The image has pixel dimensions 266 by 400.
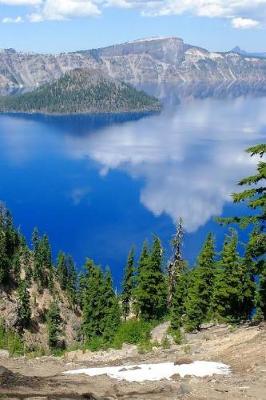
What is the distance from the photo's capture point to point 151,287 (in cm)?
6812

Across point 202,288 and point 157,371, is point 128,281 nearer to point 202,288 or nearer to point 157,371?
point 202,288

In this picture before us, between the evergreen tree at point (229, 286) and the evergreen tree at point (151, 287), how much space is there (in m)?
14.1

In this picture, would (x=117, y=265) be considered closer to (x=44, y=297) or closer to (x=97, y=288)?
(x=44, y=297)

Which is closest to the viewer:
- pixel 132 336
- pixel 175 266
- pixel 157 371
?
pixel 157 371

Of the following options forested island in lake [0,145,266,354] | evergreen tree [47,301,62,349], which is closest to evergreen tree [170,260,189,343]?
forested island in lake [0,145,266,354]

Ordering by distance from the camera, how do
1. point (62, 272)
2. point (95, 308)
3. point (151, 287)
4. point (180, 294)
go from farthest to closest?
point (62, 272)
point (95, 308)
point (151, 287)
point (180, 294)

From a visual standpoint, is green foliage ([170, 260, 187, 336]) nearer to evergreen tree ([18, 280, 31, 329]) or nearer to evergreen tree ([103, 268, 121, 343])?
evergreen tree ([103, 268, 121, 343])

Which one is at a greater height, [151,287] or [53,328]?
[151,287]

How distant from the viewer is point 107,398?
22.4m

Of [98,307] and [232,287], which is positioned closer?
[232,287]

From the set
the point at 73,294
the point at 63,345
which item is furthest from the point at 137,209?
the point at 63,345

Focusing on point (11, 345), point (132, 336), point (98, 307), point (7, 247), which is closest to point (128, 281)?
point (98, 307)

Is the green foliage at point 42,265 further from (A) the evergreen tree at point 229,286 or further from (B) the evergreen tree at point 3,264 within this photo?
(A) the evergreen tree at point 229,286

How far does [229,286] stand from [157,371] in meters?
26.8
